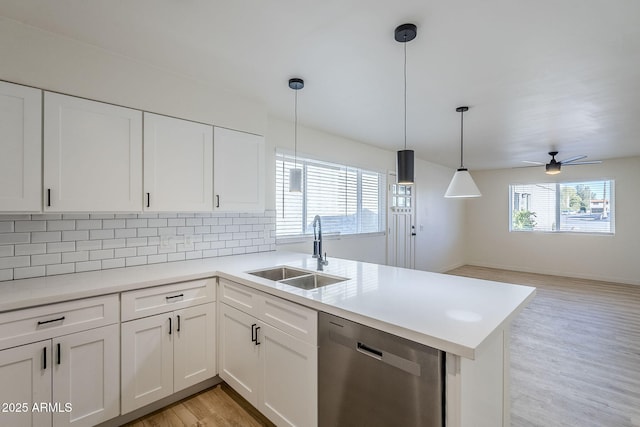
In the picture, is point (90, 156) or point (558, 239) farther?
point (558, 239)

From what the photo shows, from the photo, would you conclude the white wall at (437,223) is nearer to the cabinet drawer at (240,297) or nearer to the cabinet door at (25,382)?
the cabinet drawer at (240,297)

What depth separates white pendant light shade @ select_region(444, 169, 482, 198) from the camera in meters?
2.60

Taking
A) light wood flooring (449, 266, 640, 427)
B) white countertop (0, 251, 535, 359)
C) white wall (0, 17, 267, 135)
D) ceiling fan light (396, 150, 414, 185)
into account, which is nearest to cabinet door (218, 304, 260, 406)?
white countertop (0, 251, 535, 359)

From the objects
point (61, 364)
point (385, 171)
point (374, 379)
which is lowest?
point (61, 364)

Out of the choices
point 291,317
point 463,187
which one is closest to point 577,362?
point 463,187

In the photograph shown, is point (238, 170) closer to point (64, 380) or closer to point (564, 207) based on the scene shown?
point (64, 380)

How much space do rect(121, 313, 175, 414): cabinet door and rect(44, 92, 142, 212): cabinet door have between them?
2.71ft

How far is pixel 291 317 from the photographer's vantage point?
1656 mm

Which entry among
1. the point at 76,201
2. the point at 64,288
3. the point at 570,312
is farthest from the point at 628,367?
the point at 76,201

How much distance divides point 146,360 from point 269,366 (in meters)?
0.86

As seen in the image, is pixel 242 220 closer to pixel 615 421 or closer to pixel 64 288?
pixel 64 288

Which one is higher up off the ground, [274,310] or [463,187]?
[463,187]

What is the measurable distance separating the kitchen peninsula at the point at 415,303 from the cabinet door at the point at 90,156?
523 millimetres

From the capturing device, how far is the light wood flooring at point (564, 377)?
201cm
